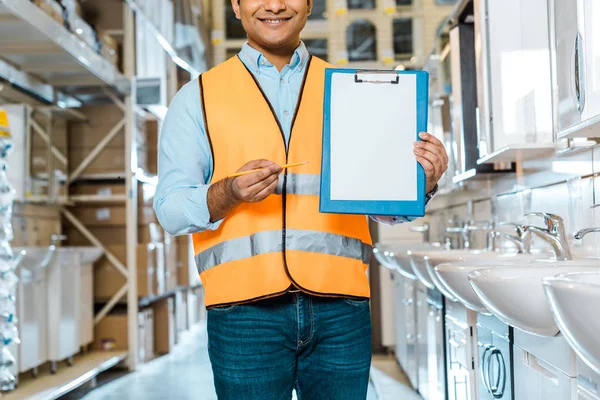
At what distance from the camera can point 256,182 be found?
1.32 metres

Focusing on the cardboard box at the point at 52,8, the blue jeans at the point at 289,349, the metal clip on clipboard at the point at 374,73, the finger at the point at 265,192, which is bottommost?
the blue jeans at the point at 289,349

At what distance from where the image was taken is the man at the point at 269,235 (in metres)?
1.42

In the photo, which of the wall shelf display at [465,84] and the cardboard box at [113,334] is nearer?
the wall shelf display at [465,84]

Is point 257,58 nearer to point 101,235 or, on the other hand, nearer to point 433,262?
point 433,262

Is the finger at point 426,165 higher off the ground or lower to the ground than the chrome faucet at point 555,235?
higher

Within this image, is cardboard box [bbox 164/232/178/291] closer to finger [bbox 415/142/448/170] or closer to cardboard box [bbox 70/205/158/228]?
cardboard box [bbox 70/205/158/228]

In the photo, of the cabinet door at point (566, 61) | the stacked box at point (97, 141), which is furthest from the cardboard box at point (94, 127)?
the cabinet door at point (566, 61)

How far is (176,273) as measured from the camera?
7254mm

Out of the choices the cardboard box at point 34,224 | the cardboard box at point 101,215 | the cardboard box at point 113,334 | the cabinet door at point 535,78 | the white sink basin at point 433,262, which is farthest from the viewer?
the cardboard box at point 101,215

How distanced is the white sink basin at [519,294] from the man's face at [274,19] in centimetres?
61

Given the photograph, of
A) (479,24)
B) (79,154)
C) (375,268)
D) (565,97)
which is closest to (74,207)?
(79,154)

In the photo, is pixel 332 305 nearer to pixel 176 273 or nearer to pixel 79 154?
pixel 79 154

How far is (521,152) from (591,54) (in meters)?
0.93

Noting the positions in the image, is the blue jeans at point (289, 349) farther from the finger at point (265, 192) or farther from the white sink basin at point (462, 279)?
the white sink basin at point (462, 279)
